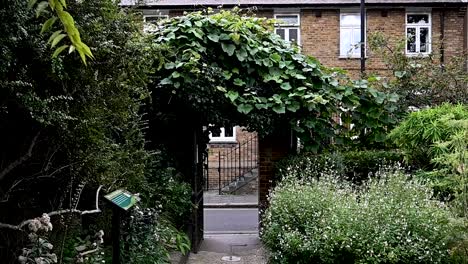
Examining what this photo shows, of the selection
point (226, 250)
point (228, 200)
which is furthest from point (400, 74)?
point (228, 200)

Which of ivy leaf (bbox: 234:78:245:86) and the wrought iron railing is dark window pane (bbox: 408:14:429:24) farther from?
ivy leaf (bbox: 234:78:245:86)

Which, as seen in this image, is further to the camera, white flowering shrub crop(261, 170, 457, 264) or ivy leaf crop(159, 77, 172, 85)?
ivy leaf crop(159, 77, 172, 85)

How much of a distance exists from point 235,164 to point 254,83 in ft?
37.1

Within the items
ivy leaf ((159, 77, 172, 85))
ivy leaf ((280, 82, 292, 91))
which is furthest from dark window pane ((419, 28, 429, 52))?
ivy leaf ((159, 77, 172, 85))

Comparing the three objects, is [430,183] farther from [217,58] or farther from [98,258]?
[98,258]

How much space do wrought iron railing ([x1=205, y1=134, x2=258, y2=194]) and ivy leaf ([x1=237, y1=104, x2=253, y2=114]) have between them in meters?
11.2

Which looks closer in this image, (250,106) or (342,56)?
(250,106)

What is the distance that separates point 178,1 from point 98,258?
51.0ft

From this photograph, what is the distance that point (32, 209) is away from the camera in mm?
4395

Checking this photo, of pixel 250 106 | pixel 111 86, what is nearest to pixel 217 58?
pixel 250 106

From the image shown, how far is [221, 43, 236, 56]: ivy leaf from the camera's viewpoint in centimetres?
833

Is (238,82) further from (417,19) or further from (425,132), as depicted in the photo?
(417,19)

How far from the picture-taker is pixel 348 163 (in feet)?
27.1

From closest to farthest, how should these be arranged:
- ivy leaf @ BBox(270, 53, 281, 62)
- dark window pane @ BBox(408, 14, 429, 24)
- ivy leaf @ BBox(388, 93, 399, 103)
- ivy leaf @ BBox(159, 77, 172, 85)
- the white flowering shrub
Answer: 1. the white flowering shrub
2. ivy leaf @ BBox(159, 77, 172, 85)
3. ivy leaf @ BBox(270, 53, 281, 62)
4. ivy leaf @ BBox(388, 93, 399, 103)
5. dark window pane @ BBox(408, 14, 429, 24)
